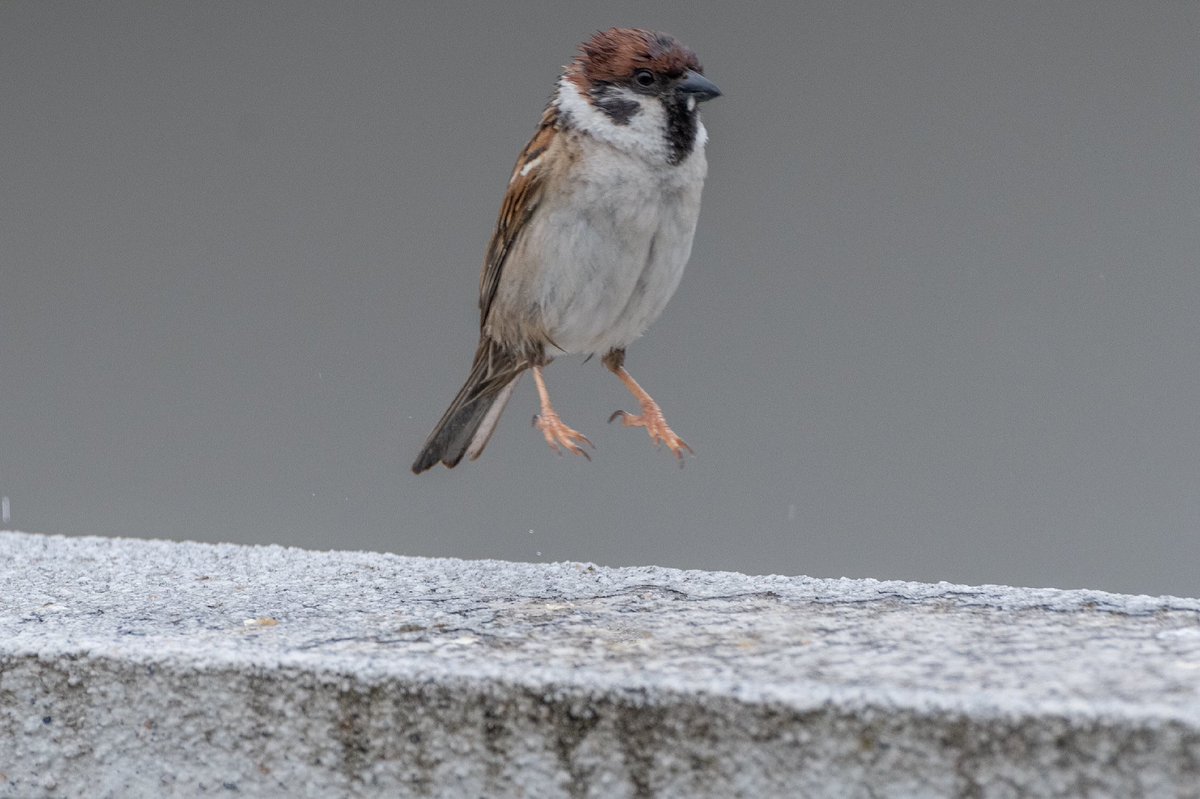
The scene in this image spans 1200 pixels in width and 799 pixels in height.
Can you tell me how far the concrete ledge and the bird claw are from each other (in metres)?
0.33

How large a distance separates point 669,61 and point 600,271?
42cm

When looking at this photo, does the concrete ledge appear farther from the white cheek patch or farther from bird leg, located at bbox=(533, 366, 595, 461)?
the white cheek patch

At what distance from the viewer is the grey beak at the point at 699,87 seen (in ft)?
8.54

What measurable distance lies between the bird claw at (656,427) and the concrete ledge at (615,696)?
1.09ft

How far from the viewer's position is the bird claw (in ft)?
9.15

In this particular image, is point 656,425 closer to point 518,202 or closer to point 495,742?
point 518,202

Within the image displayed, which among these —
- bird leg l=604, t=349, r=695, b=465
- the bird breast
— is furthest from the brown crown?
bird leg l=604, t=349, r=695, b=465

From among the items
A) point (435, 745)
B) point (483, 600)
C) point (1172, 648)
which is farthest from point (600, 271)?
point (1172, 648)

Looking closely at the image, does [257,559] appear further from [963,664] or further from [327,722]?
[963,664]

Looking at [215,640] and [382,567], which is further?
[382,567]

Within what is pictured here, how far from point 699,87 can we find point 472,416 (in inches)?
37.2

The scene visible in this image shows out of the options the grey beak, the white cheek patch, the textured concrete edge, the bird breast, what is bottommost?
the textured concrete edge

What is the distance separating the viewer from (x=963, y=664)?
6.31 ft

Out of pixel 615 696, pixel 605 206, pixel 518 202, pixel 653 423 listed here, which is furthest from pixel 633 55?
pixel 615 696
